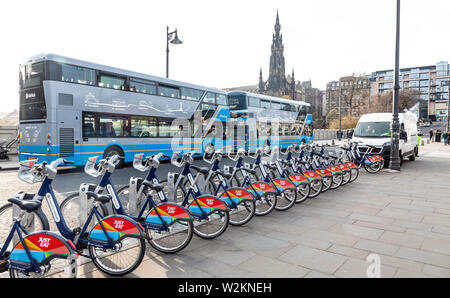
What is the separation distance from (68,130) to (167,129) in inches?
179

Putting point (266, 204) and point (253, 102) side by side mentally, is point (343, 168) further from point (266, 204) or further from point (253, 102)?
point (253, 102)

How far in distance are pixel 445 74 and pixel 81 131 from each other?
12215cm

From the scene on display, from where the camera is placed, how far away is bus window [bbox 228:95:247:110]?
18.3 metres

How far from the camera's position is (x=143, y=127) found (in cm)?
1276

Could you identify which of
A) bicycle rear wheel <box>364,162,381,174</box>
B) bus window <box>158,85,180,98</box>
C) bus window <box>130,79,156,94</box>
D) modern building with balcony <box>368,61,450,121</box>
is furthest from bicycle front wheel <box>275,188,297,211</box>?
modern building with balcony <box>368,61,450,121</box>

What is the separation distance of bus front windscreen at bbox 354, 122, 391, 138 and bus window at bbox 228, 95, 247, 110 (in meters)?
6.78

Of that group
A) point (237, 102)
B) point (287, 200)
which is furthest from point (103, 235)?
point (237, 102)

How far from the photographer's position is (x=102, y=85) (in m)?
11.2

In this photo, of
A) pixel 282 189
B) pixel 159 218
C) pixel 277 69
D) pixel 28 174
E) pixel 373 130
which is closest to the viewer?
pixel 28 174

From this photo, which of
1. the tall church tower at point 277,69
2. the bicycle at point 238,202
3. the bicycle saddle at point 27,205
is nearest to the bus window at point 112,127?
the bicycle at point 238,202

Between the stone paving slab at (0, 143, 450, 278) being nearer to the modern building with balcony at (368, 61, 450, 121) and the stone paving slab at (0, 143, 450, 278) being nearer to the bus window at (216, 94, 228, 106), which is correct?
the bus window at (216, 94, 228, 106)

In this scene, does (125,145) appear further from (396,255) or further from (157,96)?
(396,255)
